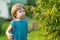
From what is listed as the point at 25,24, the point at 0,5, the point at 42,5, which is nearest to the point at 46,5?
the point at 42,5

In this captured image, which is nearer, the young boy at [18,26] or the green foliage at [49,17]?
the young boy at [18,26]

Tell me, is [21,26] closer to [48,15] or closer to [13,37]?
[13,37]

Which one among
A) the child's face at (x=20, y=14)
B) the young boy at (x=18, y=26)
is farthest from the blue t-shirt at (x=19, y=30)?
the child's face at (x=20, y=14)

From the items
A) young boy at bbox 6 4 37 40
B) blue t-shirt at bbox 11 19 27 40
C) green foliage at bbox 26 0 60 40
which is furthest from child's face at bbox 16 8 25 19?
green foliage at bbox 26 0 60 40

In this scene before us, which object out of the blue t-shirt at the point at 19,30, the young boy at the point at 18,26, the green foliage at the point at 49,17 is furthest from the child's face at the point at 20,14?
the green foliage at the point at 49,17

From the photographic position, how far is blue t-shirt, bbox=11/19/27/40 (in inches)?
257

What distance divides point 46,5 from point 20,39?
1985 millimetres

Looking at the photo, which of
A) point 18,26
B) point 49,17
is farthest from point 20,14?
point 49,17

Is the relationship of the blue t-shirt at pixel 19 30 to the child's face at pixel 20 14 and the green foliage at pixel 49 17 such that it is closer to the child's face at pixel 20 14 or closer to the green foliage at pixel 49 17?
the child's face at pixel 20 14

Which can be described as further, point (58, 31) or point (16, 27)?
point (58, 31)

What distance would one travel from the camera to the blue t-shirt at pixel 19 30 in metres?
6.52

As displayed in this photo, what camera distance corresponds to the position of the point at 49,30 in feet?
27.1

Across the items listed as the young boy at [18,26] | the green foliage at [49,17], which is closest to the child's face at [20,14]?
the young boy at [18,26]

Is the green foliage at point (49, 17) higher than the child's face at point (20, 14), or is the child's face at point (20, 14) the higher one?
the child's face at point (20, 14)
